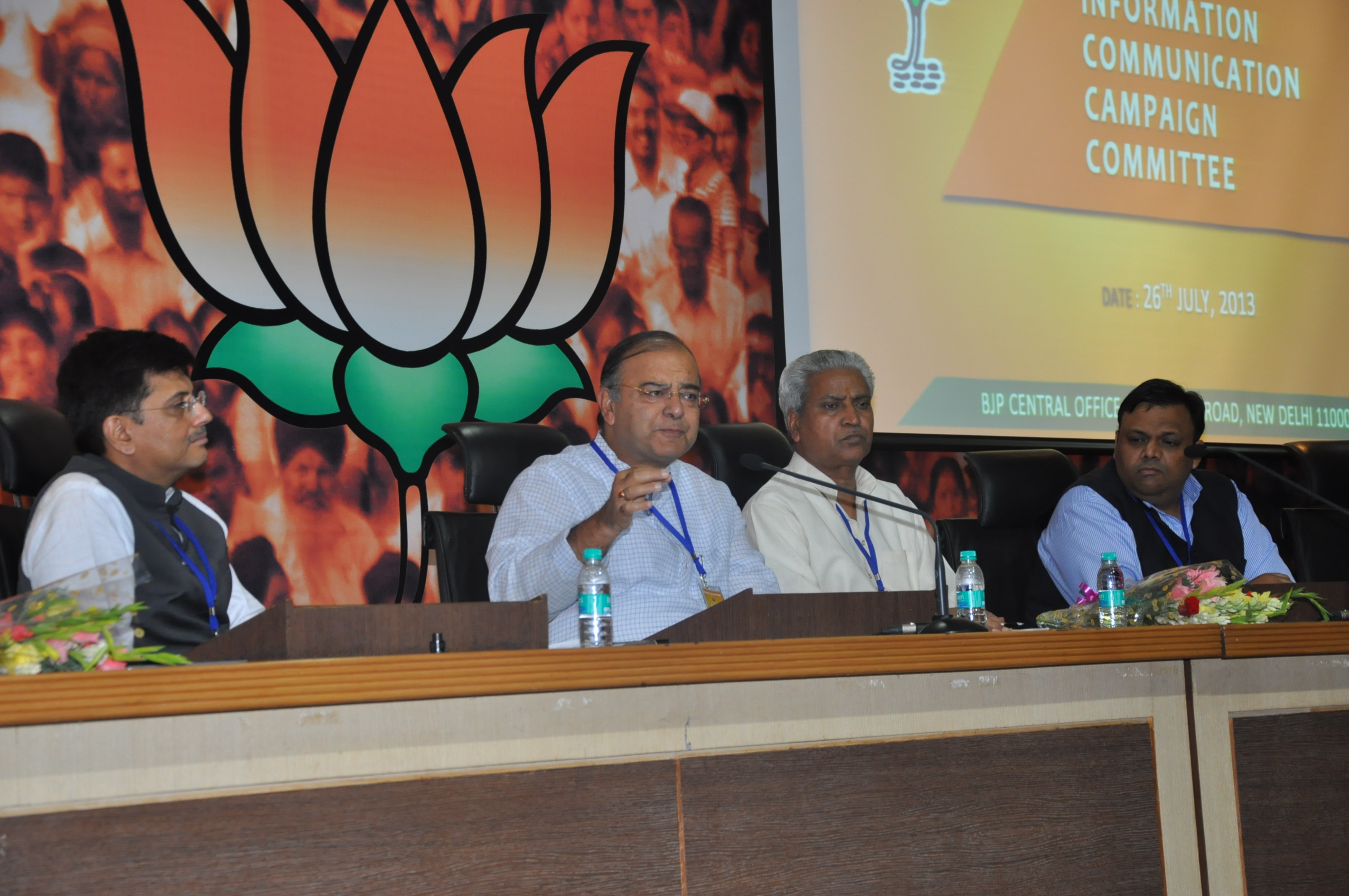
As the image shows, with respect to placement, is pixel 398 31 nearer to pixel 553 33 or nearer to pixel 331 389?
pixel 553 33

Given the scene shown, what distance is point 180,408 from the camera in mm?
2072

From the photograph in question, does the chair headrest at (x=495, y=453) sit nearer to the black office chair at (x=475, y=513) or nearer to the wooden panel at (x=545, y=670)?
the black office chair at (x=475, y=513)

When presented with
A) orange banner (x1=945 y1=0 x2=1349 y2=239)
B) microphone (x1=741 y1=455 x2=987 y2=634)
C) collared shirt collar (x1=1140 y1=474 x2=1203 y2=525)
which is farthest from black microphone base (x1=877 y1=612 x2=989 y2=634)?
orange banner (x1=945 y1=0 x2=1349 y2=239)

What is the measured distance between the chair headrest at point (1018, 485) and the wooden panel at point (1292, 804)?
143 cm

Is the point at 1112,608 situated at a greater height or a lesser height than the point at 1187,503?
lesser

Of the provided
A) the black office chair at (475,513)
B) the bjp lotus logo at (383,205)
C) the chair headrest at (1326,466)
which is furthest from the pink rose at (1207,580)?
the bjp lotus logo at (383,205)

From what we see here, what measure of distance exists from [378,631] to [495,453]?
126cm

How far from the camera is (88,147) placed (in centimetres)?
282

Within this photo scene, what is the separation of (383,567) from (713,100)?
1.66 m

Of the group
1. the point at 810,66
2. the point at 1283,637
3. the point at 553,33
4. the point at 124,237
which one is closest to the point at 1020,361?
the point at 810,66

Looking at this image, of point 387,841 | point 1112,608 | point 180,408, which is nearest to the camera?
point 387,841

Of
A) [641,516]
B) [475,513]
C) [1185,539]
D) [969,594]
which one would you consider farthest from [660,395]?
[1185,539]

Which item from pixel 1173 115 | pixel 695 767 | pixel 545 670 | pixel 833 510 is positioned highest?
pixel 1173 115

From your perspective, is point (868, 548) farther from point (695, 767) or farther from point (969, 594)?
point (695, 767)
